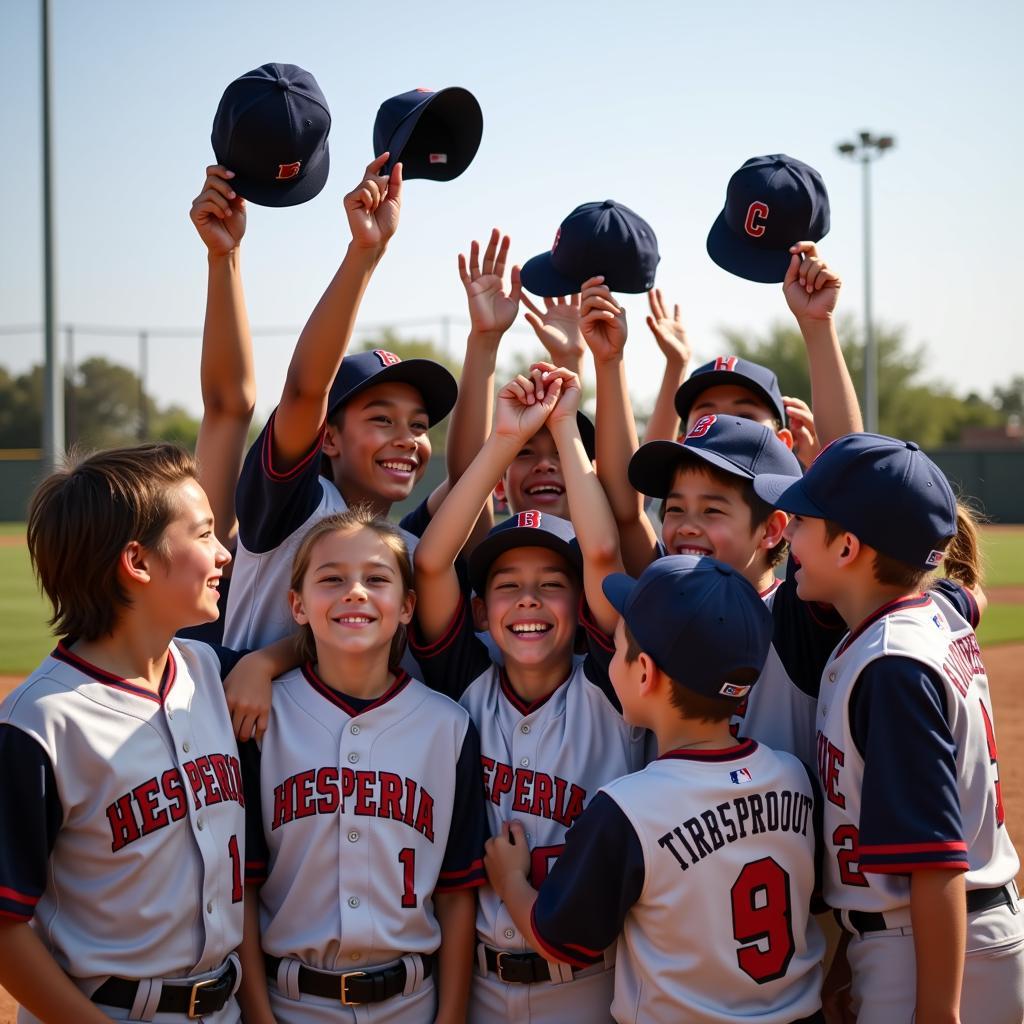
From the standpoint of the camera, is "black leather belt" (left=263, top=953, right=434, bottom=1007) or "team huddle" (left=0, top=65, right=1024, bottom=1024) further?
"black leather belt" (left=263, top=953, right=434, bottom=1007)

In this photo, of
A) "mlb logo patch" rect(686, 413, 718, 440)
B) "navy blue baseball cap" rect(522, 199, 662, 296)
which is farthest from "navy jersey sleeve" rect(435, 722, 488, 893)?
"navy blue baseball cap" rect(522, 199, 662, 296)

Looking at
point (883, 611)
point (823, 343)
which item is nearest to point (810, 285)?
point (823, 343)

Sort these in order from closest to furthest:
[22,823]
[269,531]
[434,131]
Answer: [22,823]
[269,531]
[434,131]

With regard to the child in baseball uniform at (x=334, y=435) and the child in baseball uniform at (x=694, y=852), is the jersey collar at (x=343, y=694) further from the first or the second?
the child in baseball uniform at (x=694, y=852)

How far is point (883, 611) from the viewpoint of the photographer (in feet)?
7.45

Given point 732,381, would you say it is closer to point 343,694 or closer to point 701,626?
point 701,626

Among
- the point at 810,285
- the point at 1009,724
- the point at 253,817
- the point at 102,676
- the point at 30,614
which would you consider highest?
the point at 810,285

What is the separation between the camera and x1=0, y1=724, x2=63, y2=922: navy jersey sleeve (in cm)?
191

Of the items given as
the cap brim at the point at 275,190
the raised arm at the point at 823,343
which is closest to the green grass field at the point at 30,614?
the raised arm at the point at 823,343

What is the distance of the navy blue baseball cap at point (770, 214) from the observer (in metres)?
3.02

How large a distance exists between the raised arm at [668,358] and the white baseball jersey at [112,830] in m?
1.69

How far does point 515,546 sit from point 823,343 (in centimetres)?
97

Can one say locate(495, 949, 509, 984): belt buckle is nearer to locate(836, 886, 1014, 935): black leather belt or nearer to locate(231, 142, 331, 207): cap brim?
locate(836, 886, 1014, 935): black leather belt

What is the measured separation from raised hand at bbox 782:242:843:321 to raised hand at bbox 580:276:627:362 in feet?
1.52
